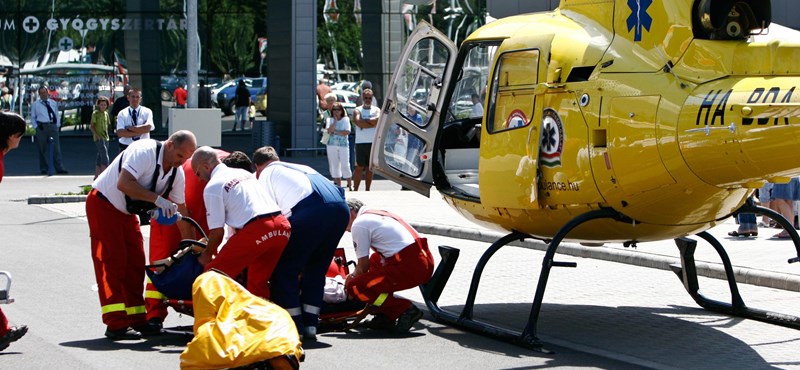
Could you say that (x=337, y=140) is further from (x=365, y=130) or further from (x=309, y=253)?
(x=309, y=253)

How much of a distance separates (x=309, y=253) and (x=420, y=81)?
2776 millimetres

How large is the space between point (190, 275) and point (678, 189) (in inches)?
145

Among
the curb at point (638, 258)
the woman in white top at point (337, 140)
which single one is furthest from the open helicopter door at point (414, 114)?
the woman in white top at point (337, 140)

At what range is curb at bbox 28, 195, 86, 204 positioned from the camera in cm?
2075

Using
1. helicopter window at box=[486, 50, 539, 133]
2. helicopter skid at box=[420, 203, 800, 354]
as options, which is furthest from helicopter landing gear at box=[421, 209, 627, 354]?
helicopter window at box=[486, 50, 539, 133]

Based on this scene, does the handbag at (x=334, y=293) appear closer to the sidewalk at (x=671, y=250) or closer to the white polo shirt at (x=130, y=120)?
the sidewalk at (x=671, y=250)

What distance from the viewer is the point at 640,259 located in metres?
14.0

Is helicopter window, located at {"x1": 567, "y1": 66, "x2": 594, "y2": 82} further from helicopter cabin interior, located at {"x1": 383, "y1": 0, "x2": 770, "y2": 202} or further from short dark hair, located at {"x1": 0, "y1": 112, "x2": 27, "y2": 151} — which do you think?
short dark hair, located at {"x1": 0, "y1": 112, "x2": 27, "y2": 151}

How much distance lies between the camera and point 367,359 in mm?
9102

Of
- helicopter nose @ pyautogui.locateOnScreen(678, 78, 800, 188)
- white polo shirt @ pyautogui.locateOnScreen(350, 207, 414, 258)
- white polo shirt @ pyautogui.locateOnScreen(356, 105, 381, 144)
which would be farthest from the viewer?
white polo shirt @ pyautogui.locateOnScreen(356, 105, 381, 144)

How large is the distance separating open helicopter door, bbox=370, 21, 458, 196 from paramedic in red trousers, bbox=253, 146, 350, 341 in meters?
2.06

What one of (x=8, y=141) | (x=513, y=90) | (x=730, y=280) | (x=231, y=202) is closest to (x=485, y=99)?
(x=513, y=90)

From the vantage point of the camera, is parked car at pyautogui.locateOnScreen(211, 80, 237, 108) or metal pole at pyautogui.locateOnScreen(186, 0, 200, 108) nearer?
metal pole at pyautogui.locateOnScreen(186, 0, 200, 108)

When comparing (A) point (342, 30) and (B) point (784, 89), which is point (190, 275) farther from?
(A) point (342, 30)
